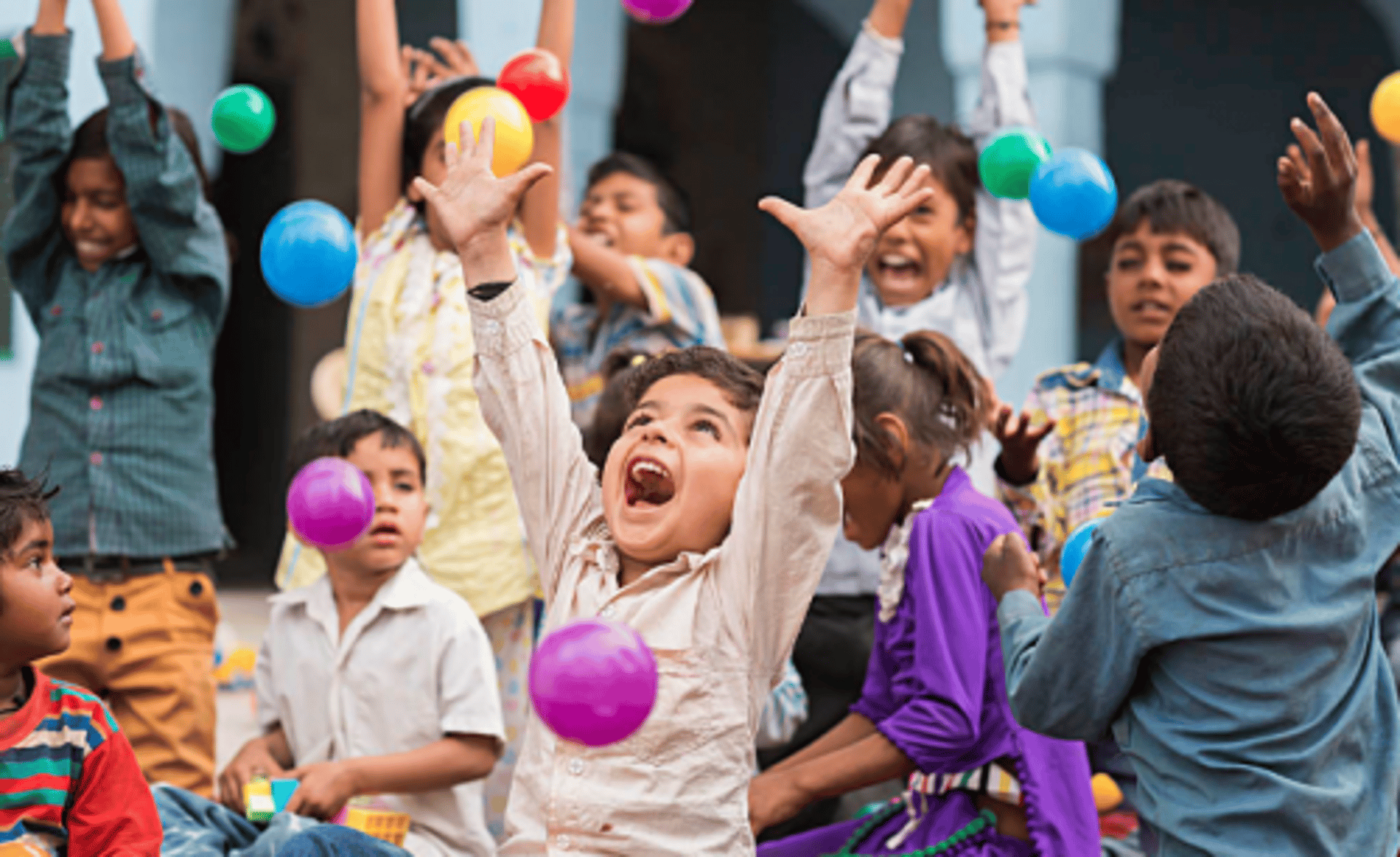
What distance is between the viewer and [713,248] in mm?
9211

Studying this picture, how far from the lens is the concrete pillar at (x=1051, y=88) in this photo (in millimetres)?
6430

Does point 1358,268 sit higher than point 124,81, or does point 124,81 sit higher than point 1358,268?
point 124,81

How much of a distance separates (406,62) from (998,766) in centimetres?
229

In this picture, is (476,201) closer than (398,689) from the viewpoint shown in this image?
Yes

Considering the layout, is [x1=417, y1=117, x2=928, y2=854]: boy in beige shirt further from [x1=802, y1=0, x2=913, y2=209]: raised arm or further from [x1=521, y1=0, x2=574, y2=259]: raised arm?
[x1=802, y1=0, x2=913, y2=209]: raised arm

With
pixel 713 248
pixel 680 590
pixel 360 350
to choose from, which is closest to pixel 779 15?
pixel 713 248

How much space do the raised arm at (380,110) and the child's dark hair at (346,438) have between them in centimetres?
67

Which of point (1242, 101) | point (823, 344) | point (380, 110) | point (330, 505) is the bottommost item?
point (330, 505)

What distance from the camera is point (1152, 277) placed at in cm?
375

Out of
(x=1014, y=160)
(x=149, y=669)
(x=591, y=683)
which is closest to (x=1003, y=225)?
(x=1014, y=160)

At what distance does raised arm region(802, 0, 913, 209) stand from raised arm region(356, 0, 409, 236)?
3.72 ft

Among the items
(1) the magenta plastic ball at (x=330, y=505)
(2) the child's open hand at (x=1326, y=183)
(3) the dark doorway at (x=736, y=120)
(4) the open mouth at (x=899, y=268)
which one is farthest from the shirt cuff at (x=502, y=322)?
(3) the dark doorway at (x=736, y=120)

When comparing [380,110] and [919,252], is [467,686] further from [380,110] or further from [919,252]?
[919,252]

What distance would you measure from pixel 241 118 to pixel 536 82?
0.67 metres
